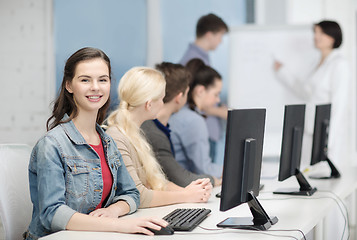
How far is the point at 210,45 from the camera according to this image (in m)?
4.82

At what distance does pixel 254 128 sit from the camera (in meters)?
1.90

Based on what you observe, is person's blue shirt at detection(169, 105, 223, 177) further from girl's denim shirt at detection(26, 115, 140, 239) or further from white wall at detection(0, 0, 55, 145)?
white wall at detection(0, 0, 55, 145)

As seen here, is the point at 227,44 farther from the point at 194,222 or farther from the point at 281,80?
the point at 194,222

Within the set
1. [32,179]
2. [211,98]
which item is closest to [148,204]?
[32,179]

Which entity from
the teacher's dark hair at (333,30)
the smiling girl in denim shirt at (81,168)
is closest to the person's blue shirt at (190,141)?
the smiling girl in denim shirt at (81,168)

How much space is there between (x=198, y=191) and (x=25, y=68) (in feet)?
6.66

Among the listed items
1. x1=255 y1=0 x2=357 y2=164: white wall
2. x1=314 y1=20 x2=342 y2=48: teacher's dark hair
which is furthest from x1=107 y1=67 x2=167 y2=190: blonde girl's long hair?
x1=255 y1=0 x2=357 y2=164: white wall

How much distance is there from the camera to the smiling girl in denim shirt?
5.62 ft

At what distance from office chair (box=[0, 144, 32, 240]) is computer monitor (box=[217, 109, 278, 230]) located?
780 millimetres

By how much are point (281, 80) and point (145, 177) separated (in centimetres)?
283

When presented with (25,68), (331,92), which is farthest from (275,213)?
(331,92)

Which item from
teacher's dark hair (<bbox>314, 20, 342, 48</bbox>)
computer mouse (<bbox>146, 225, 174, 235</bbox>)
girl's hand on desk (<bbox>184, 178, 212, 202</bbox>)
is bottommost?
girl's hand on desk (<bbox>184, 178, 212, 202</bbox>)

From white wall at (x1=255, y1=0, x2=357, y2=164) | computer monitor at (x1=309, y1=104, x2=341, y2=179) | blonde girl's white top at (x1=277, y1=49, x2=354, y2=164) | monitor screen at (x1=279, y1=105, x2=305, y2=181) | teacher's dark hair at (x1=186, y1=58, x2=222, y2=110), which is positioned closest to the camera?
monitor screen at (x1=279, y1=105, x2=305, y2=181)

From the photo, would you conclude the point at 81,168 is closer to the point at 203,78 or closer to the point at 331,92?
the point at 203,78
